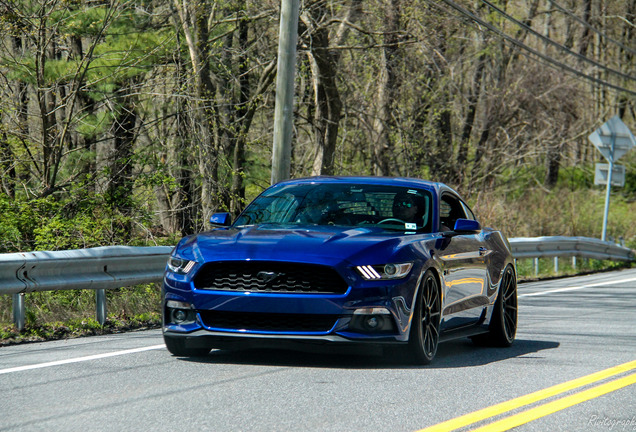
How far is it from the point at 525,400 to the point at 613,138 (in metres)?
18.8

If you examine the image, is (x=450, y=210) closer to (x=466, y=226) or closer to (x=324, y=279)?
(x=466, y=226)

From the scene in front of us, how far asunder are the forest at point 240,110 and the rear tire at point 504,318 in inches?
231

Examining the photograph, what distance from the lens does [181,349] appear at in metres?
7.59

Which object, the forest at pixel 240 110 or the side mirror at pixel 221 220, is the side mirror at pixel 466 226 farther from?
the forest at pixel 240 110

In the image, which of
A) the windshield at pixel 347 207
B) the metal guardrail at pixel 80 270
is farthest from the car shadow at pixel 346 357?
the metal guardrail at pixel 80 270

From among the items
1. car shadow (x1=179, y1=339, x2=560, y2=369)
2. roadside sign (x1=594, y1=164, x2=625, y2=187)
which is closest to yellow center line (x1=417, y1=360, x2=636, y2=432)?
car shadow (x1=179, y1=339, x2=560, y2=369)

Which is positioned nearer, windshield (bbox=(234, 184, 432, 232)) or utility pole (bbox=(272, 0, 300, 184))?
windshield (bbox=(234, 184, 432, 232))

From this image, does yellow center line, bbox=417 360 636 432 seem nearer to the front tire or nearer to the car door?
the front tire

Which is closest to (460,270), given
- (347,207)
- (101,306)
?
(347,207)

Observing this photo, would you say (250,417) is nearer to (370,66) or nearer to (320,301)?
(320,301)

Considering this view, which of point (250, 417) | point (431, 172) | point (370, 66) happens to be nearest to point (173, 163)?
point (370, 66)

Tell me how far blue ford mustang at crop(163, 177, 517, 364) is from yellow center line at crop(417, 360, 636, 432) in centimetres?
110

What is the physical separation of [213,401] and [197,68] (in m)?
11.8

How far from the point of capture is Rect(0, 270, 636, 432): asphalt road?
17.7ft
